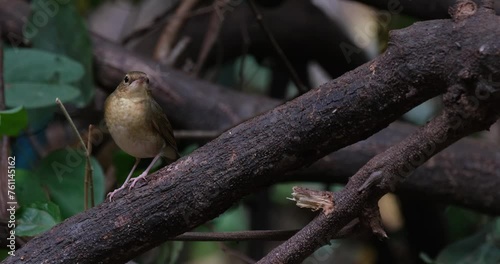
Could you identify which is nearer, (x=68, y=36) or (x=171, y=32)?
(x=68, y=36)

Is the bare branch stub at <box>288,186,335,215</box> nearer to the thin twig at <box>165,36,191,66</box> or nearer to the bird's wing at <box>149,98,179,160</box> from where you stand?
the bird's wing at <box>149,98,179,160</box>

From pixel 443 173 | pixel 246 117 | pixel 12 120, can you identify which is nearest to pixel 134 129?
pixel 12 120

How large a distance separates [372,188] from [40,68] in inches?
65.2

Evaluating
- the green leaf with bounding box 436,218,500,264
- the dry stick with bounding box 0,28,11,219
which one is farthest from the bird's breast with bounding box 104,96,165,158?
the green leaf with bounding box 436,218,500,264

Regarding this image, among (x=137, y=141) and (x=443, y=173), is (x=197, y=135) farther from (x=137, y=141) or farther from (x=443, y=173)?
(x=443, y=173)

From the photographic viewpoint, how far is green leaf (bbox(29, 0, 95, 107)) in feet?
10.8

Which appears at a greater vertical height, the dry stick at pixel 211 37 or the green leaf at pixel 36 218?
the green leaf at pixel 36 218

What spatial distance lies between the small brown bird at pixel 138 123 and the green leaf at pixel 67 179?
0.33 m

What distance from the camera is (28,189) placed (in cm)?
267

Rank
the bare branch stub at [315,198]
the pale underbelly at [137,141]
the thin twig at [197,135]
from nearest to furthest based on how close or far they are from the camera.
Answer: the bare branch stub at [315,198]
the pale underbelly at [137,141]
the thin twig at [197,135]

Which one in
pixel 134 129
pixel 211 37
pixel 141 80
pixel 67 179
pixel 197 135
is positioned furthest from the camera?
pixel 211 37

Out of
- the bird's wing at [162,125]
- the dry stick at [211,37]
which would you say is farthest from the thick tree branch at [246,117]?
the bird's wing at [162,125]

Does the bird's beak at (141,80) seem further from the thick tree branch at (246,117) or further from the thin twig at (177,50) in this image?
the thin twig at (177,50)

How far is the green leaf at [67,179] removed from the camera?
8.77 feet
